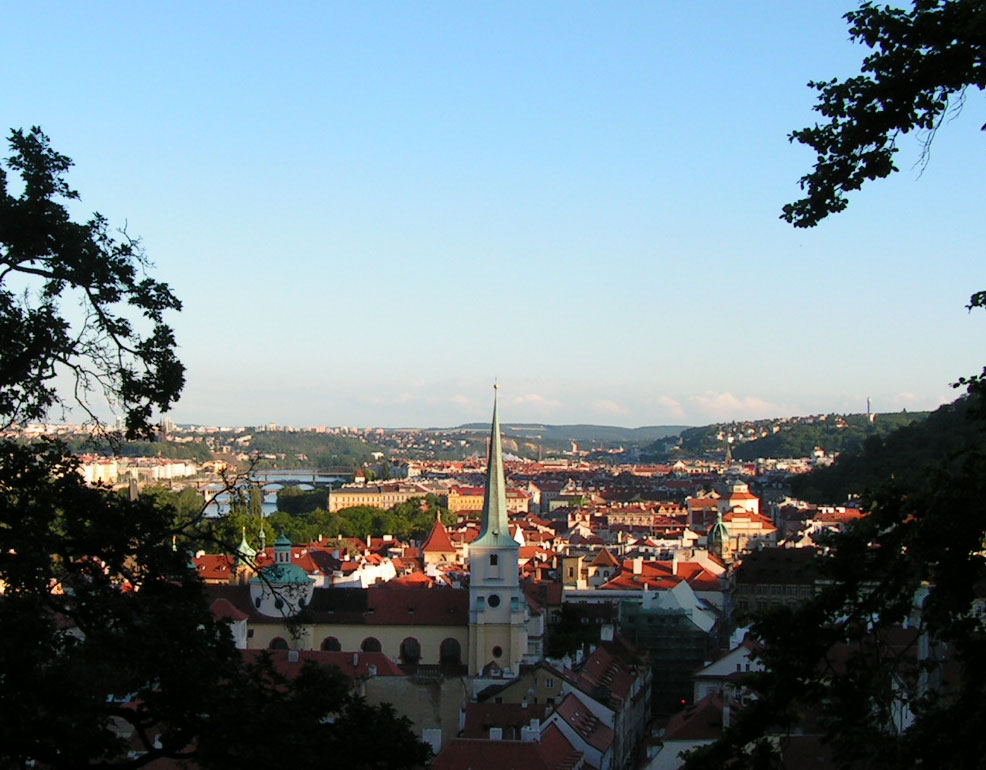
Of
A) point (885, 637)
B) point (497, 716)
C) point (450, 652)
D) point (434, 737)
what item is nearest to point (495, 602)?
point (450, 652)

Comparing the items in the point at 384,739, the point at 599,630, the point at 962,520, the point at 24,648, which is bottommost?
the point at 599,630

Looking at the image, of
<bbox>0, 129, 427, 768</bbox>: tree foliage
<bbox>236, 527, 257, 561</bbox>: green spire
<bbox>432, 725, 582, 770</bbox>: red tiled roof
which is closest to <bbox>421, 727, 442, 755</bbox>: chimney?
<bbox>432, 725, 582, 770</bbox>: red tiled roof

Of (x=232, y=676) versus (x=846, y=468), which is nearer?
(x=232, y=676)

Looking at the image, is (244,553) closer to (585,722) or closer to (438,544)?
(585,722)

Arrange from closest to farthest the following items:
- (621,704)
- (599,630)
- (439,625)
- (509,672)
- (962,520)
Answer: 1. (962,520)
2. (621,704)
3. (509,672)
4. (439,625)
5. (599,630)

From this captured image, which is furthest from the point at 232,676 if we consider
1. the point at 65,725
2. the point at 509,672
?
the point at 509,672

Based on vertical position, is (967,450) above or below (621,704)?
above

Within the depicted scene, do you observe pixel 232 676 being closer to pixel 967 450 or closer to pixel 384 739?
pixel 384 739

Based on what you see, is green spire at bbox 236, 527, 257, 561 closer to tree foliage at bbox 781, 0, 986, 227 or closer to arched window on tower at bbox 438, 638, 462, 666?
tree foliage at bbox 781, 0, 986, 227
